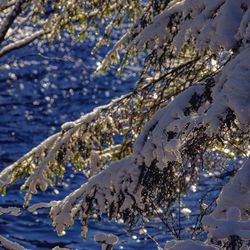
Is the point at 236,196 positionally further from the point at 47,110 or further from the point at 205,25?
the point at 47,110

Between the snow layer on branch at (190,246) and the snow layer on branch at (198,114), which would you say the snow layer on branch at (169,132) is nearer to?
the snow layer on branch at (198,114)

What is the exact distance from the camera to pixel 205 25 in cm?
404

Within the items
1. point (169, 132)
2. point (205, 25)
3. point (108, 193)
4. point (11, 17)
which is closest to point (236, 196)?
point (169, 132)

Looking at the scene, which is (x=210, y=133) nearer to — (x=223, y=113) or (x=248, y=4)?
(x=223, y=113)

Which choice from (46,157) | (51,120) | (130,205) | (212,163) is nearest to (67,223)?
(130,205)

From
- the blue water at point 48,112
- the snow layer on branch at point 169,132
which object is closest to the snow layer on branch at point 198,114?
the snow layer on branch at point 169,132

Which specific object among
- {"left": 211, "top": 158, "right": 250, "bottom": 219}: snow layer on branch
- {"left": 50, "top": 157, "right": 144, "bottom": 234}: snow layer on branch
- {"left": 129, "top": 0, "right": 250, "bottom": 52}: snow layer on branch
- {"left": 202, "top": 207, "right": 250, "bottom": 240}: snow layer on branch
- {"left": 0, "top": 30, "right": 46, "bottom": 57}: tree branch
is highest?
{"left": 0, "top": 30, "right": 46, "bottom": 57}: tree branch

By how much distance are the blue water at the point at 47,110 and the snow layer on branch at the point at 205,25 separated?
177 inches

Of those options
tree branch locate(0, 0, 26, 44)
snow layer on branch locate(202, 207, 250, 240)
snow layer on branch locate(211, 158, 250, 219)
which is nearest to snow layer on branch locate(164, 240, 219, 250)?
snow layer on branch locate(202, 207, 250, 240)

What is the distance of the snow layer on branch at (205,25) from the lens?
3789 mm

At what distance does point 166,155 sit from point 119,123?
199 cm

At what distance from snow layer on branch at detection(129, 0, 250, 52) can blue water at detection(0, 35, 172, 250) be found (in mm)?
4497

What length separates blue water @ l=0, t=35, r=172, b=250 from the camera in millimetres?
12844

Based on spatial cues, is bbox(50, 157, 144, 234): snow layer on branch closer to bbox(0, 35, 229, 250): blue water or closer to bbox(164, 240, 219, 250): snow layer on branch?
bbox(164, 240, 219, 250): snow layer on branch
